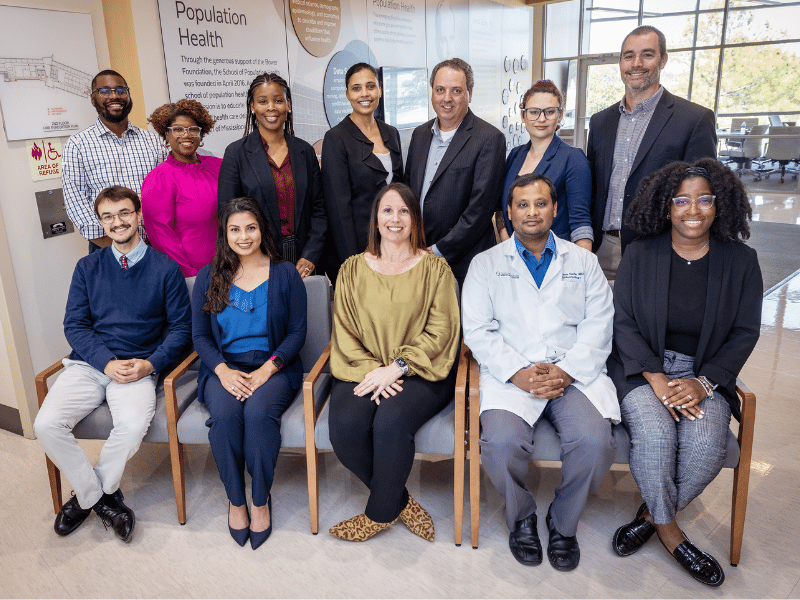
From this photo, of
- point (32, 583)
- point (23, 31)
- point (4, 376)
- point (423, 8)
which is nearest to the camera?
point (32, 583)

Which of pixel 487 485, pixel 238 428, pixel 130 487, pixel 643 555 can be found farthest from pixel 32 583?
pixel 643 555

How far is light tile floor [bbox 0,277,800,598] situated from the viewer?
91.0 inches

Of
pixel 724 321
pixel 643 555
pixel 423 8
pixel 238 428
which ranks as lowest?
pixel 643 555

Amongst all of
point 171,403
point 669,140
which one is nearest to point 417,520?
point 171,403

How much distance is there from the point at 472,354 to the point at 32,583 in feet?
6.50

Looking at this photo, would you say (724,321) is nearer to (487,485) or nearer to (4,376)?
(487,485)

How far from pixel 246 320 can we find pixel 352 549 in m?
1.09

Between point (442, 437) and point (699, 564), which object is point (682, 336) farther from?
point (442, 437)

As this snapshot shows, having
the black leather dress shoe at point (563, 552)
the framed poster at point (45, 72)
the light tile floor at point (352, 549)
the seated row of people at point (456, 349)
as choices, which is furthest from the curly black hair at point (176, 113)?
the black leather dress shoe at point (563, 552)

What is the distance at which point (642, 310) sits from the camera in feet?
8.56

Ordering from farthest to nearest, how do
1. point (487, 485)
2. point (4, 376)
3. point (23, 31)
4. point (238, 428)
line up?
point (4, 376) → point (23, 31) → point (487, 485) → point (238, 428)

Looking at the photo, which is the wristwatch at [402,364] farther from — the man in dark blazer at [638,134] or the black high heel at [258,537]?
the man in dark blazer at [638,134]

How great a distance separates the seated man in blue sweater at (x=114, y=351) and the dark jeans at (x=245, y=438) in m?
0.36

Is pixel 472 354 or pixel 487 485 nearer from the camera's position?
pixel 472 354
